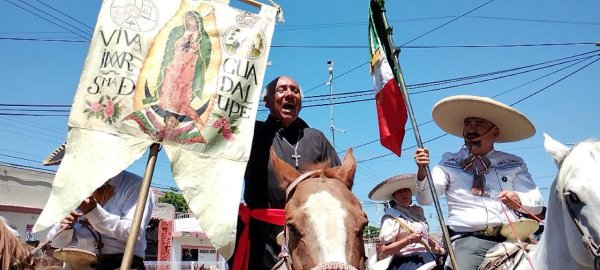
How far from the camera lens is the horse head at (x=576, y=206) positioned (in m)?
Result: 2.82

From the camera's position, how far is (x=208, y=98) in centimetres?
386

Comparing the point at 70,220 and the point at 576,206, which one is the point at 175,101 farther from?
the point at 576,206

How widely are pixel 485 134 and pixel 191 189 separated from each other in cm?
307

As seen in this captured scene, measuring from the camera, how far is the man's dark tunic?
13.8 ft

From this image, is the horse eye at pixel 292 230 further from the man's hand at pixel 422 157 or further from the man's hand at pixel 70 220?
the man's hand at pixel 70 220

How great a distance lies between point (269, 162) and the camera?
4379 mm

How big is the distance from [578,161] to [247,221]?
2.51 meters

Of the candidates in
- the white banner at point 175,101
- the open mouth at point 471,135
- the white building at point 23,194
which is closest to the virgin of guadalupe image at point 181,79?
the white banner at point 175,101

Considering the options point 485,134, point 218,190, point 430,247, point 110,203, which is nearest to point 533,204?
point 485,134

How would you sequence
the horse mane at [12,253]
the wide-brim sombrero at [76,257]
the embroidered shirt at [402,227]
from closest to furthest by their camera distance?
1. the horse mane at [12,253]
2. the wide-brim sombrero at [76,257]
3. the embroidered shirt at [402,227]

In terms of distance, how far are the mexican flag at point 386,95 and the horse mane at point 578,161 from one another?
6.70 feet

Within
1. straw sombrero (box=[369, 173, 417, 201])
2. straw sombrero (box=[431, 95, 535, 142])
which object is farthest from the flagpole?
straw sombrero (box=[369, 173, 417, 201])

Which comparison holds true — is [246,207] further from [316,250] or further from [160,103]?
[316,250]

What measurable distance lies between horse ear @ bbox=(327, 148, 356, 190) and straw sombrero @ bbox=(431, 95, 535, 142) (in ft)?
5.86
